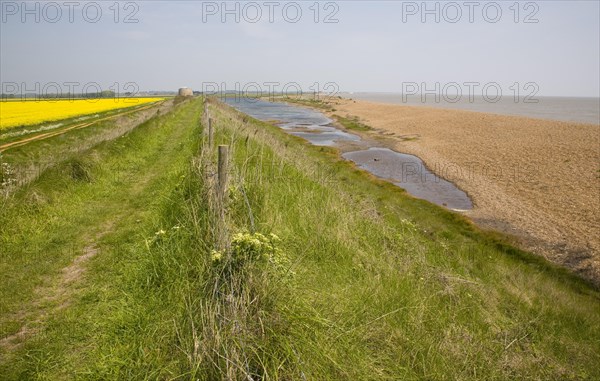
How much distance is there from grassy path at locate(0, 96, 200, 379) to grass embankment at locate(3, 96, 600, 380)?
0.24ft

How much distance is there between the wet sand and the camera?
11.4m

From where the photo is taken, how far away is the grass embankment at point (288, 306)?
10.7 feet

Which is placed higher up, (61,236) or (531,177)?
(531,177)

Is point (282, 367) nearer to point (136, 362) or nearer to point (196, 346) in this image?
point (196, 346)

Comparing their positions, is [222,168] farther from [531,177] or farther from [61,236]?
[531,177]

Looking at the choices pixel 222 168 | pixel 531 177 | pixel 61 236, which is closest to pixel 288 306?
pixel 222 168

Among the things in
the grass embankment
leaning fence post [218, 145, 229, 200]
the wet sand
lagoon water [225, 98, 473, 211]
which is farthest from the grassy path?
lagoon water [225, 98, 473, 211]

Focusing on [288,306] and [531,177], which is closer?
[288,306]

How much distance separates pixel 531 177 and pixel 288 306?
19021 mm

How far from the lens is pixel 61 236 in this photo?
7.09m

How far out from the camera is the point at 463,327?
17.1ft

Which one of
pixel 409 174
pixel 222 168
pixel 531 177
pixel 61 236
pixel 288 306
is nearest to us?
pixel 288 306

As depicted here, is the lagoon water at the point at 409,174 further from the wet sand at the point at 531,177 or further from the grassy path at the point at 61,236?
the grassy path at the point at 61,236

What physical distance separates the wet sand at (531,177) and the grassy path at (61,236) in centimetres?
1140
